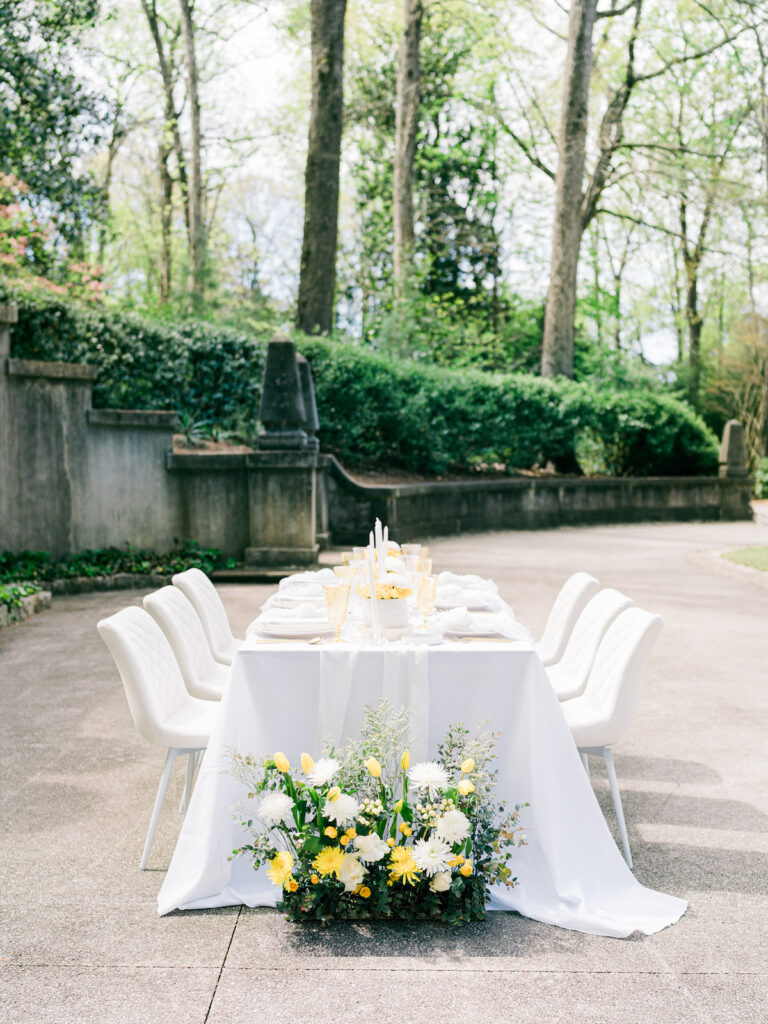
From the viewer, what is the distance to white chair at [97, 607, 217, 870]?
369 centimetres

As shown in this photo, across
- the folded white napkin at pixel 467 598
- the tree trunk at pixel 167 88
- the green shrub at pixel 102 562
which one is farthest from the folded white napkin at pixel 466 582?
the tree trunk at pixel 167 88

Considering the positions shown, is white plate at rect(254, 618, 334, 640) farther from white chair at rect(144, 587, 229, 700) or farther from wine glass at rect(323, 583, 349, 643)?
white chair at rect(144, 587, 229, 700)

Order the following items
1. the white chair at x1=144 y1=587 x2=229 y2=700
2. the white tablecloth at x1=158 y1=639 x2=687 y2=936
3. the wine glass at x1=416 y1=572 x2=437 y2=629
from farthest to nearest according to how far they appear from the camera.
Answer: the white chair at x1=144 y1=587 x2=229 y2=700, the wine glass at x1=416 y1=572 x2=437 y2=629, the white tablecloth at x1=158 y1=639 x2=687 y2=936

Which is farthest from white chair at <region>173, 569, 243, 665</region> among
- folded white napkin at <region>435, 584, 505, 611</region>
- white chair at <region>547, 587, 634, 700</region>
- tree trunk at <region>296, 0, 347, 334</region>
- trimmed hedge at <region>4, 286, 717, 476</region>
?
tree trunk at <region>296, 0, 347, 334</region>

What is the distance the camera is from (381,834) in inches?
129

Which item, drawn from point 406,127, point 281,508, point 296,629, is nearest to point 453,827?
point 296,629

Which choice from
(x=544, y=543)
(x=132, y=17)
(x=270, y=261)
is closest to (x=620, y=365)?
(x=544, y=543)

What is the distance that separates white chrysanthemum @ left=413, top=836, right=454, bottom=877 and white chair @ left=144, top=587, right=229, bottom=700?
1.57m

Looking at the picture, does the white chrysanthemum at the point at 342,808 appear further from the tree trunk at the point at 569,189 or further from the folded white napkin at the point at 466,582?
the tree trunk at the point at 569,189

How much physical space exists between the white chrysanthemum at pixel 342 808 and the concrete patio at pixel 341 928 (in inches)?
14.8

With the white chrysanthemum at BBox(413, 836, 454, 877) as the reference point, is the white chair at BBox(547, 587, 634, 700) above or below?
above

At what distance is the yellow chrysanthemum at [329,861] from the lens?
3.11 metres

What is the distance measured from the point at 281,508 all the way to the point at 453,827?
9.10m

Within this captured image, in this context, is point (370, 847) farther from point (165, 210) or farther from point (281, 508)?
point (165, 210)
